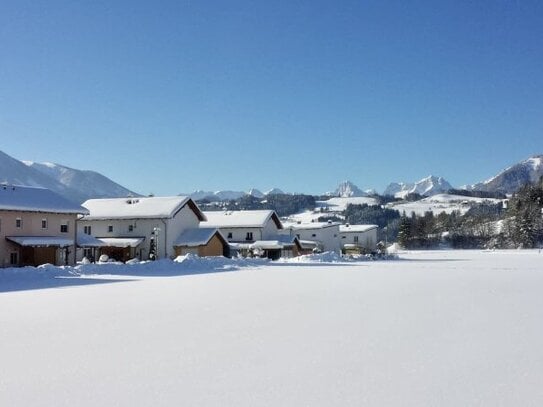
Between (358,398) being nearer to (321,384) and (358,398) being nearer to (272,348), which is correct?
(321,384)

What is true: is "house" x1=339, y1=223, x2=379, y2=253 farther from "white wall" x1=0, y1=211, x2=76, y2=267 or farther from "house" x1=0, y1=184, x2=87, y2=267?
"house" x1=0, y1=184, x2=87, y2=267

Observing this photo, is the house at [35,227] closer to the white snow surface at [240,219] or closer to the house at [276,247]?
the house at [276,247]

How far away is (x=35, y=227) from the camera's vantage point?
1468 inches

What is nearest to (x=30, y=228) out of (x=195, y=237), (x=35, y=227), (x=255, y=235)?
(x=35, y=227)

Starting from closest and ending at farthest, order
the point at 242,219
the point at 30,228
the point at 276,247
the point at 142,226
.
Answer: the point at 30,228 → the point at 142,226 → the point at 276,247 → the point at 242,219

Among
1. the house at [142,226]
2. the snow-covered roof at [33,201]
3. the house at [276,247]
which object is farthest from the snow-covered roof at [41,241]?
the house at [276,247]

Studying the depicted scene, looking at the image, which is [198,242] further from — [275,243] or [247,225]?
[247,225]

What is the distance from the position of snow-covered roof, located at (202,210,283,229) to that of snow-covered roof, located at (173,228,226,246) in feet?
43.1

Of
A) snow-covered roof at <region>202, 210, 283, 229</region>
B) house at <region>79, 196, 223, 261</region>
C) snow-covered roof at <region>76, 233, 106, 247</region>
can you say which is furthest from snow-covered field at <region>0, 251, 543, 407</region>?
snow-covered roof at <region>202, 210, 283, 229</region>

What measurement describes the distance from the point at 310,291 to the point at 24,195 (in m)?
26.9

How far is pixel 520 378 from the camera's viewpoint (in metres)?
6.44

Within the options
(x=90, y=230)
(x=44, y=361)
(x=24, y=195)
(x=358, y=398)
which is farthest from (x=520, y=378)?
(x=90, y=230)

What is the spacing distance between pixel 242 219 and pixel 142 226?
18.2 m

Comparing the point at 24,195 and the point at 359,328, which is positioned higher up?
the point at 24,195
